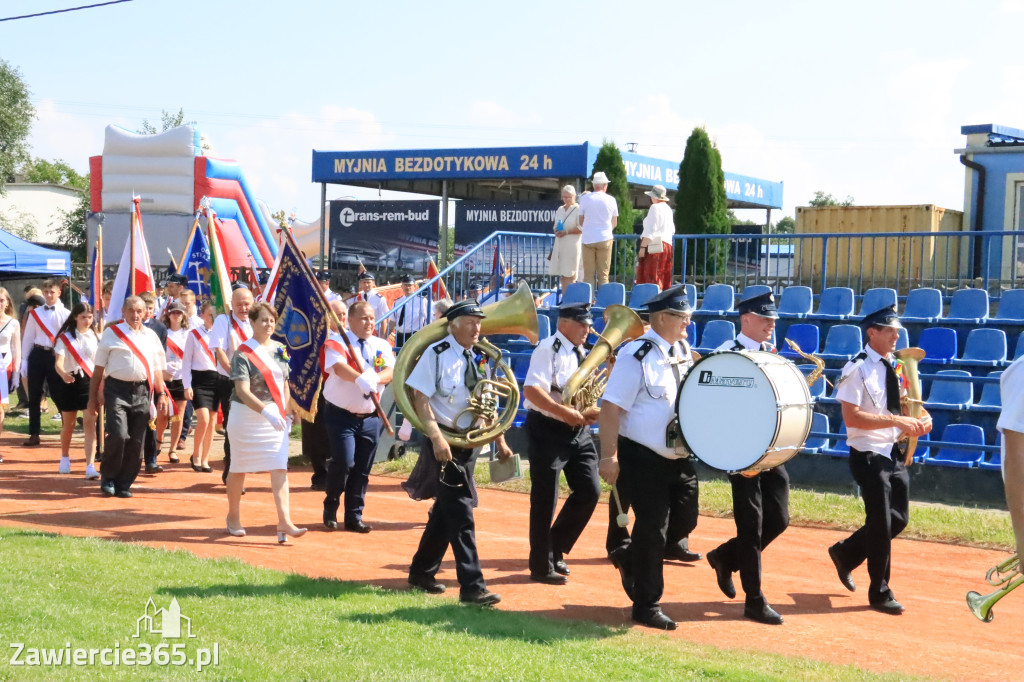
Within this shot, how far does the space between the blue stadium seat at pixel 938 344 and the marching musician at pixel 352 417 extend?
6768 mm

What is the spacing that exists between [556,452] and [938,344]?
7.10 meters

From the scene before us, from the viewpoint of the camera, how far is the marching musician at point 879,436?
306 inches

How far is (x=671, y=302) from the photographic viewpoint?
7250mm

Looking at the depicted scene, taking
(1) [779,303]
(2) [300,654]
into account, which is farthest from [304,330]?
(1) [779,303]

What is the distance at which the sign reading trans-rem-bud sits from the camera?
27.7 metres

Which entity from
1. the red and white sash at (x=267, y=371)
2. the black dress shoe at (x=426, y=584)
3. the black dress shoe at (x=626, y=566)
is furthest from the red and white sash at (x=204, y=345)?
the black dress shoe at (x=626, y=566)

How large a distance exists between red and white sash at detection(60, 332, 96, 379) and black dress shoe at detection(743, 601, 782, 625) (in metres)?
8.89

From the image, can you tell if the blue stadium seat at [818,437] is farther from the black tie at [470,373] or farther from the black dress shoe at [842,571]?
the black tie at [470,373]

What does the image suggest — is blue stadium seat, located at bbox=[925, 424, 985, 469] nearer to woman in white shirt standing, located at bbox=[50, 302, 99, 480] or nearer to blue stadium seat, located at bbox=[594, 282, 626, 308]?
blue stadium seat, located at bbox=[594, 282, 626, 308]

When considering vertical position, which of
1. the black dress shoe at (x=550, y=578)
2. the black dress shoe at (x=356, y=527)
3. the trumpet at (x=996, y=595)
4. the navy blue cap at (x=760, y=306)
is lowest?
the black dress shoe at (x=356, y=527)

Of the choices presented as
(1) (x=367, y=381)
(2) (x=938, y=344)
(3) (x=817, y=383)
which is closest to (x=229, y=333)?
(1) (x=367, y=381)

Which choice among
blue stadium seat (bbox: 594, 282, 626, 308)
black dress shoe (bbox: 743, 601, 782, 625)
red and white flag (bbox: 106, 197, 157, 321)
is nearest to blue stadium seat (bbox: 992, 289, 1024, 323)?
blue stadium seat (bbox: 594, 282, 626, 308)

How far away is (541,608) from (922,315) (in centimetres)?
866

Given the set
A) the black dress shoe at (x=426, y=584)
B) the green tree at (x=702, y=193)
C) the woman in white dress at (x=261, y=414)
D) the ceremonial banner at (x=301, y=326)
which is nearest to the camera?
the black dress shoe at (x=426, y=584)
